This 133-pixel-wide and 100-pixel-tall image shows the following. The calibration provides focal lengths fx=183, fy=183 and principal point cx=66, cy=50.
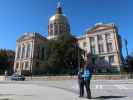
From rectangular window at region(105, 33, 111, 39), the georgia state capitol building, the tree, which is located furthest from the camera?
rectangular window at region(105, 33, 111, 39)

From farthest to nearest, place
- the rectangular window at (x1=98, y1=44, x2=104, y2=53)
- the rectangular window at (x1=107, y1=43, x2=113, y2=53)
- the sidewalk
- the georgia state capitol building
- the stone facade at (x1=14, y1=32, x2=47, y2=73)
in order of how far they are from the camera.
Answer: the stone facade at (x1=14, y1=32, x2=47, y2=73), the rectangular window at (x1=98, y1=44, x2=104, y2=53), the rectangular window at (x1=107, y1=43, x2=113, y2=53), the georgia state capitol building, the sidewalk

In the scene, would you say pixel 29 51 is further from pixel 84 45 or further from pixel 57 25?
pixel 84 45

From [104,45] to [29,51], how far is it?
30.0 meters

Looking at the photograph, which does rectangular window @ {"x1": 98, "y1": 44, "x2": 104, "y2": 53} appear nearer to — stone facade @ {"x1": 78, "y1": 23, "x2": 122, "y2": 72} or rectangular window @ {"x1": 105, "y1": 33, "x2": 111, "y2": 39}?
stone facade @ {"x1": 78, "y1": 23, "x2": 122, "y2": 72}

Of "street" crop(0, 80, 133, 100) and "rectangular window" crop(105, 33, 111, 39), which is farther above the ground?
"rectangular window" crop(105, 33, 111, 39)

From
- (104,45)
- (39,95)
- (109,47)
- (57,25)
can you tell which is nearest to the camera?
(39,95)

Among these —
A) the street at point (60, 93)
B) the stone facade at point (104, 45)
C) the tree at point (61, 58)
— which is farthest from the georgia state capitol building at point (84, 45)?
the street at point (60, 93)

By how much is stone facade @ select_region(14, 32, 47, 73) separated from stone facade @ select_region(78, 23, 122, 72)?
19924 mm

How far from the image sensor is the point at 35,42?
7350cm

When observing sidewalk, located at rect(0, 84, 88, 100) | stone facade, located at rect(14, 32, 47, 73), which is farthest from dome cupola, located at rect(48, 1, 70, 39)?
sidewalk, located at rect(0, 84, 88, 100)

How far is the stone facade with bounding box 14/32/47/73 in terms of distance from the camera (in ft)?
235

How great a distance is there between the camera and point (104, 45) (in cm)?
6431

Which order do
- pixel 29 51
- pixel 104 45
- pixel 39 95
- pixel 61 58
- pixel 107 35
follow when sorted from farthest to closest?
1. pixel 29 51
2. pixel 107 35
3. pixel 104 45
4. pixel 61 58
5. pixel 39 95

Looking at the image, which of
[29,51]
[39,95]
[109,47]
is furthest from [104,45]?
[39,95]
